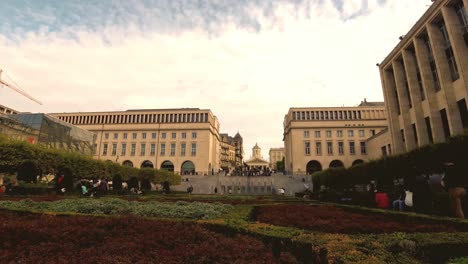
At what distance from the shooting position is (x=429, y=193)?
1173 centimetres

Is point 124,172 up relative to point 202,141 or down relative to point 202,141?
down

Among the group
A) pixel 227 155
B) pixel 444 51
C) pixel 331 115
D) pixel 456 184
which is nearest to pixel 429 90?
pixel 444 51

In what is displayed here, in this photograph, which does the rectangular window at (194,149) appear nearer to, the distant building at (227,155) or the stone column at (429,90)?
the distant building at (227,155)

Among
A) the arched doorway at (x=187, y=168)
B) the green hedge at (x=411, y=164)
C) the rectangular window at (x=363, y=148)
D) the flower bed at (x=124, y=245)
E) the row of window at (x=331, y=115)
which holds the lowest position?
the flower bed at (x=124, y=245)

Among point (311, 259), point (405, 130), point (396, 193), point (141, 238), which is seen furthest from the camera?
point (405, 130)

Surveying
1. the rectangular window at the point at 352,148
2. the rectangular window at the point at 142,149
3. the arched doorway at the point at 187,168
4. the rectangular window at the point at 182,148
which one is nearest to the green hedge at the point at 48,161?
the arched doorway at the point at 187,168

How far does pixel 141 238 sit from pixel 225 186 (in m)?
46.5

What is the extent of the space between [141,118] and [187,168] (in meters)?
20.2

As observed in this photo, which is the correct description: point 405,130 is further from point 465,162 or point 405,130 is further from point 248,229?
point 248,229

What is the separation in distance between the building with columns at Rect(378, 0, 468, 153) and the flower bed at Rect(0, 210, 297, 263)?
2805cm

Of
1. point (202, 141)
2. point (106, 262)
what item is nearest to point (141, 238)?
point (106, 262)

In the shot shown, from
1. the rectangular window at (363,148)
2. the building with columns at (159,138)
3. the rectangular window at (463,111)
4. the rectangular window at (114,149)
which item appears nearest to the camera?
the rectangular window at (463,111)

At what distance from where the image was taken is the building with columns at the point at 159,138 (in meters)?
68.8

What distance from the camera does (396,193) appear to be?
1605cm
